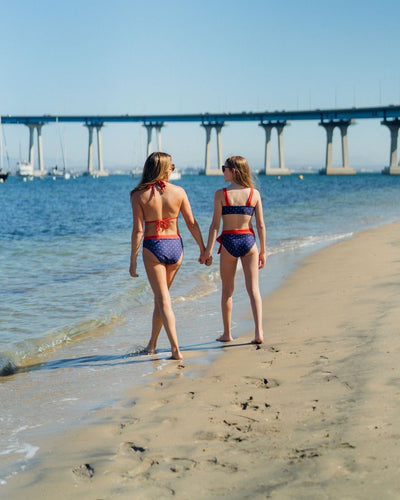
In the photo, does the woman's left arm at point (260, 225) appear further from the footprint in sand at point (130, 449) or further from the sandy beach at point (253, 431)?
the footprint in sand at point (130, 449)

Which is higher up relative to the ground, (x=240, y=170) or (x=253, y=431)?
(x=240, y=170)

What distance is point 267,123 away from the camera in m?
137

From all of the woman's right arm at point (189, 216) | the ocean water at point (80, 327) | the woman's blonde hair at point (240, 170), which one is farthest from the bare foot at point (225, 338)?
the woman's blonde hair at point (240, 170)

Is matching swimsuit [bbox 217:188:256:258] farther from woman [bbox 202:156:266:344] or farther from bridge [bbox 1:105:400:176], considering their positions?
bridge [bbox 1:105:400:176]

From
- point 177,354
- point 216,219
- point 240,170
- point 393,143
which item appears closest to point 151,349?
point 177,354

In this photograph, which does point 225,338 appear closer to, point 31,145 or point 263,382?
point 263,382

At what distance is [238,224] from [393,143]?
133 m

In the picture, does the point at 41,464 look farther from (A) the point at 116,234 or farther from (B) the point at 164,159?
(A) the point at 116,234

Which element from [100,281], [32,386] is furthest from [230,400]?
[100,281]

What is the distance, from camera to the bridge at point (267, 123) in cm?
12850

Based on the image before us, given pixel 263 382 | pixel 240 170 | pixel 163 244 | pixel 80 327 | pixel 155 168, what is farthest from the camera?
pixel 80 327

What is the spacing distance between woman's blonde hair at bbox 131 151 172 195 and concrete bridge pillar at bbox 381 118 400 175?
129 meters

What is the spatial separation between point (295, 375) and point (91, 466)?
190 centimetres

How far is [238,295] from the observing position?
9.27 metres
